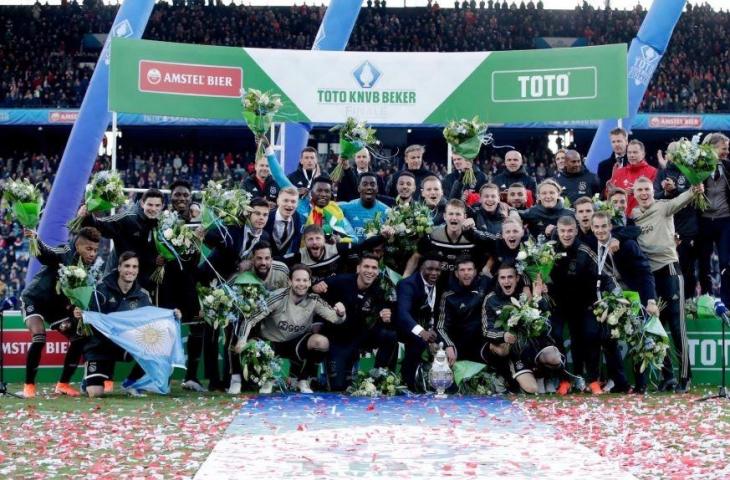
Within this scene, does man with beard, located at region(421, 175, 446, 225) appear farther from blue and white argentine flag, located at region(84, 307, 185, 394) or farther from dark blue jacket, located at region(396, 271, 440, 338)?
blue and white argentine flag, located at region(84, 307, 185, 394)

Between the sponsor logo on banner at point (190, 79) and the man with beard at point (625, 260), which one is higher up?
the sponsor logo on banner at point (190, 79)

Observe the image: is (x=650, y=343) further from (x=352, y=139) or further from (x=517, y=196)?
(x=352, y=139)

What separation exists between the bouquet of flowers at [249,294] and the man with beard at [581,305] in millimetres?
2819

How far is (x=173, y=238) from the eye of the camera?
10523mm

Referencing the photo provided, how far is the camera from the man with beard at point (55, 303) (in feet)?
34.5

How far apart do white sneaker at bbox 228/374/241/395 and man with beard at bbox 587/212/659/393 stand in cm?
361

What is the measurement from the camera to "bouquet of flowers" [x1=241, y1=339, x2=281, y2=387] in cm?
1047

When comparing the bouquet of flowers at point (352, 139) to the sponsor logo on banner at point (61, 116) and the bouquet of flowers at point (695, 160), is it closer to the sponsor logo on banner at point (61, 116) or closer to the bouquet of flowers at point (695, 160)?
the bouquet of flowers at point (695, 160)

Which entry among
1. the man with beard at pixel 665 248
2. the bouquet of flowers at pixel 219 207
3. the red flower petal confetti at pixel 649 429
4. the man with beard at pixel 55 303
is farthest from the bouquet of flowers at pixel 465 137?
the man with beard at pixel 55 303

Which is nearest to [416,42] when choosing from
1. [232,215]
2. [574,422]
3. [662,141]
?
[662,141]

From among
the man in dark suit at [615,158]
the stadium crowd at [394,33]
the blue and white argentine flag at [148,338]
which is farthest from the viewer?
the stadium crowd at [394,33]

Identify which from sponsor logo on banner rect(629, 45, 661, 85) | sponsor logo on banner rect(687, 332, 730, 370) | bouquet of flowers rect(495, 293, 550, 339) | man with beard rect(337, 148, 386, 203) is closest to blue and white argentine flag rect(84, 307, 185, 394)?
man with beard rect(337, 148, 386, 203)

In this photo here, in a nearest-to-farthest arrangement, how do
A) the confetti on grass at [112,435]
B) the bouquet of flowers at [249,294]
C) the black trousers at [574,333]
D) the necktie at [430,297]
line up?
the confetti on grass at [112,435] → the bouquet of flowers at [249,294] → the necktie at [430,297] → the black trousers at [574,333]

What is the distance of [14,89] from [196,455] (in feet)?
86.6
